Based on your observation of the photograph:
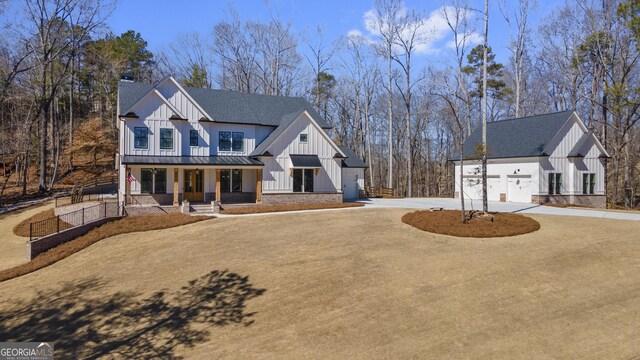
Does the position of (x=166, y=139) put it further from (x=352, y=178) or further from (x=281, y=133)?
(x=352, y=178)

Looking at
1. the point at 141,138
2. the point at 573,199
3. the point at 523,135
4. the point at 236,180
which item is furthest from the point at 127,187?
the point at 573,199

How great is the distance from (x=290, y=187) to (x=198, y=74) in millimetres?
28635

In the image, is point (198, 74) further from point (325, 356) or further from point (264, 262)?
point (325, 356)

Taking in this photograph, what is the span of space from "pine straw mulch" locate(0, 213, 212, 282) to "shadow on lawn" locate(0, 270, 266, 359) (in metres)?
3.56

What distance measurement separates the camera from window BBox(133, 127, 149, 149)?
2352cm

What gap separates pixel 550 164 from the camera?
27109mm

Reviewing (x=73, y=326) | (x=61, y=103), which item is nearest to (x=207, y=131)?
(x=73, y=326)

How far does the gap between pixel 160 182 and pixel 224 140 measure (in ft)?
17.7

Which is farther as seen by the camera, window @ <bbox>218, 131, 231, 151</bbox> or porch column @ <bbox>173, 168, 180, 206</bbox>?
window @ <bbox>218, 131, 231, 151</bbox>

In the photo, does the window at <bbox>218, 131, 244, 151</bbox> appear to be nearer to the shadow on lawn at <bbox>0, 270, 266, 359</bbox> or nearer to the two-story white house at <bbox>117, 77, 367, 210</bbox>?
the two-story white house at <bbox>117, 77, 367, 210</bbox>

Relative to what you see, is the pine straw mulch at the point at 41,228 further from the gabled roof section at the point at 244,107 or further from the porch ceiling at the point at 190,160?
the gabled roof section at the point at 244,107

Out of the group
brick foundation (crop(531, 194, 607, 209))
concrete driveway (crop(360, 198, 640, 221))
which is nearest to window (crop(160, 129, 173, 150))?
concrete driveway (crop(360, 198, 640, 221))

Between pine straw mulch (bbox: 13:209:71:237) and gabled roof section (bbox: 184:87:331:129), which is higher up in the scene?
gabled roof section (bbox: 184:87:331:129)

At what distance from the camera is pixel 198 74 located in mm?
46125
